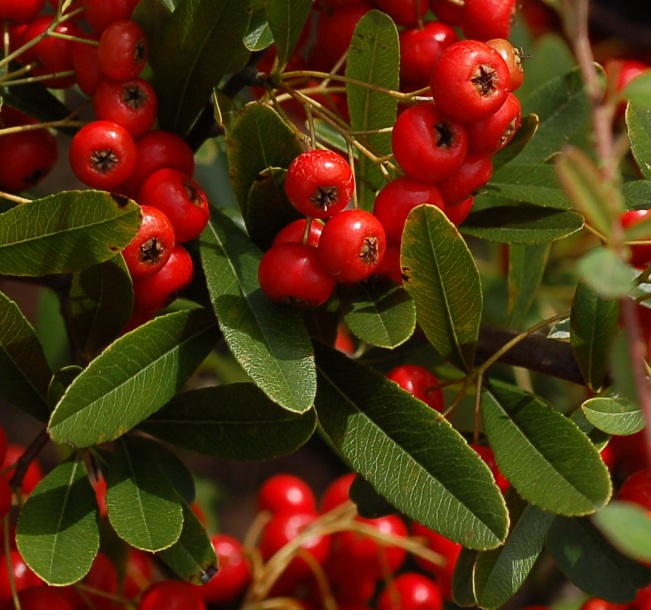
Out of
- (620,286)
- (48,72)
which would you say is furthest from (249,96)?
(620,286)

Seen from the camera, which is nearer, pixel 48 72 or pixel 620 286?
Result: pixel 620 286

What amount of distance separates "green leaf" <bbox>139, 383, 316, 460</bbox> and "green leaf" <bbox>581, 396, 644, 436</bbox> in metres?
0.24

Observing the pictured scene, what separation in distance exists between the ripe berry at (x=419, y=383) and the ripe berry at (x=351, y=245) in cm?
15

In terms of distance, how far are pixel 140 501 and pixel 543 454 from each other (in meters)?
0.36

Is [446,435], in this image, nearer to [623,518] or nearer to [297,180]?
[297,180]

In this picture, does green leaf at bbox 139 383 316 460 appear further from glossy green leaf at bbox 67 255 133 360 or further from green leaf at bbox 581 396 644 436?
green leaf at bbox 581 396 644 436

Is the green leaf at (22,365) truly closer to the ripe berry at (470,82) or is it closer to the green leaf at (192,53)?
the green leaf at (192,53)

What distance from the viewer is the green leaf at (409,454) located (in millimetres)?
732

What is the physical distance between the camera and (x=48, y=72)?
901 millimetres

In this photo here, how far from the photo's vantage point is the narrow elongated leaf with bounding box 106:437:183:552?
774 mm

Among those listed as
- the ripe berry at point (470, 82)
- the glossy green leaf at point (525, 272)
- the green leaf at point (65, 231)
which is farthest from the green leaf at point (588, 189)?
the glossy green leaf at point (525, 272)

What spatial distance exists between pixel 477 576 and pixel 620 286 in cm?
46

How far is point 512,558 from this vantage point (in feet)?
2.67

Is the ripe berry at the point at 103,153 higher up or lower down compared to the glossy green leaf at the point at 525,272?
higher up
